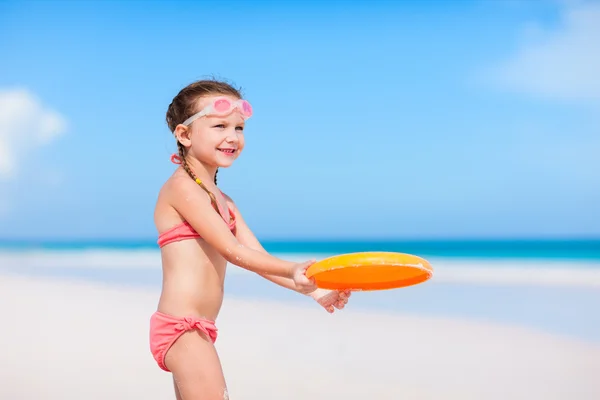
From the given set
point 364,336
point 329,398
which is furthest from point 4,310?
point 329,398

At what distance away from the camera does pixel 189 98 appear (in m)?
3.16

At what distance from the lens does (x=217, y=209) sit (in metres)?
2.99

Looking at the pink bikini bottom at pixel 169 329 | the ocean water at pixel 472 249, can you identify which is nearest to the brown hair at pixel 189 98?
the pink bikini bottom at pixel 169 329

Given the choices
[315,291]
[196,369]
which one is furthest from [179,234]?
[315,291]

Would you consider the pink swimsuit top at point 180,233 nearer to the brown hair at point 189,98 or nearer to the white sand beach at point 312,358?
the brown hair at point 189,98

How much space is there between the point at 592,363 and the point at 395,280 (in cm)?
343

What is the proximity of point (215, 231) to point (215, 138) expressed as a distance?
44cm

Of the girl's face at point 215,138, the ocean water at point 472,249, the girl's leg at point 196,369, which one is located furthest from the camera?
the ocean water at point 472,249

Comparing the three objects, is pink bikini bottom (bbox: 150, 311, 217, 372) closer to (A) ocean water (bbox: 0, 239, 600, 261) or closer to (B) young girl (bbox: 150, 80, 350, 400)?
(B) young girl (bbox: 150, 80, 350, 400)

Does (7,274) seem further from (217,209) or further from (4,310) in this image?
(217,209)

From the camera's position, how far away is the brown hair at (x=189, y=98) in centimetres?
314

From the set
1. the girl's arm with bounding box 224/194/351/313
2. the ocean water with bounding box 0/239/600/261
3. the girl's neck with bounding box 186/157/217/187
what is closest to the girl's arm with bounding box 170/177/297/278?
the girl's neck with bounding box 186/157/217/187

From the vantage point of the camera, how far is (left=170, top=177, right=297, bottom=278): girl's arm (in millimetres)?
2688

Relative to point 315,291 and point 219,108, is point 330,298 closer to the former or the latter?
point 315,291
